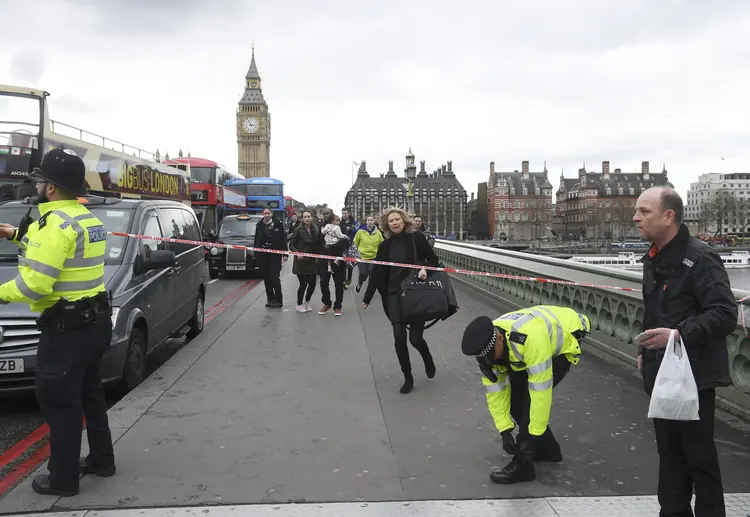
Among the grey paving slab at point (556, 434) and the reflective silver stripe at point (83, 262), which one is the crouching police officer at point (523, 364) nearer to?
the grey paving slab at point (556, 434)

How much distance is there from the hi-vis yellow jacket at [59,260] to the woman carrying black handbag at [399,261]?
2898mm

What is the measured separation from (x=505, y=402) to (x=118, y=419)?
3014 millimetres

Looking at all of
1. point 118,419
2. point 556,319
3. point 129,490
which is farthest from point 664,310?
point 118,419

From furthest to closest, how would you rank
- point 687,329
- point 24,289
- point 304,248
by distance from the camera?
point 304,248, point 24,289, point 687,329

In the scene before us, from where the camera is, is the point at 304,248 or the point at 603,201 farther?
the point at 603,201

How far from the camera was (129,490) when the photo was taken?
12.3 feet

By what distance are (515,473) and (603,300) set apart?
427cm

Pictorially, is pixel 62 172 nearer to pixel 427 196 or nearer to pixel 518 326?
pixel 518 326

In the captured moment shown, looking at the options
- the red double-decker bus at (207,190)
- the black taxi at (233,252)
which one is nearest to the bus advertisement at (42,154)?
the black taxi at (233,252)

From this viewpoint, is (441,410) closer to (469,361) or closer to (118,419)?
(469,361)

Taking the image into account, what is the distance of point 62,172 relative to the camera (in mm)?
3670

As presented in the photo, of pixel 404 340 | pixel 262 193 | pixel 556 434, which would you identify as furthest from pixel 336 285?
pixel 262 193

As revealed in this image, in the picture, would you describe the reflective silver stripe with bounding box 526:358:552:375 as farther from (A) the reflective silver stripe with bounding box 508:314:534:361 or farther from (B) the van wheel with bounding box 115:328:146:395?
(B) the van wheel with bounding box 115:328:146:395

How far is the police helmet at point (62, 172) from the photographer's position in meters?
3.65
